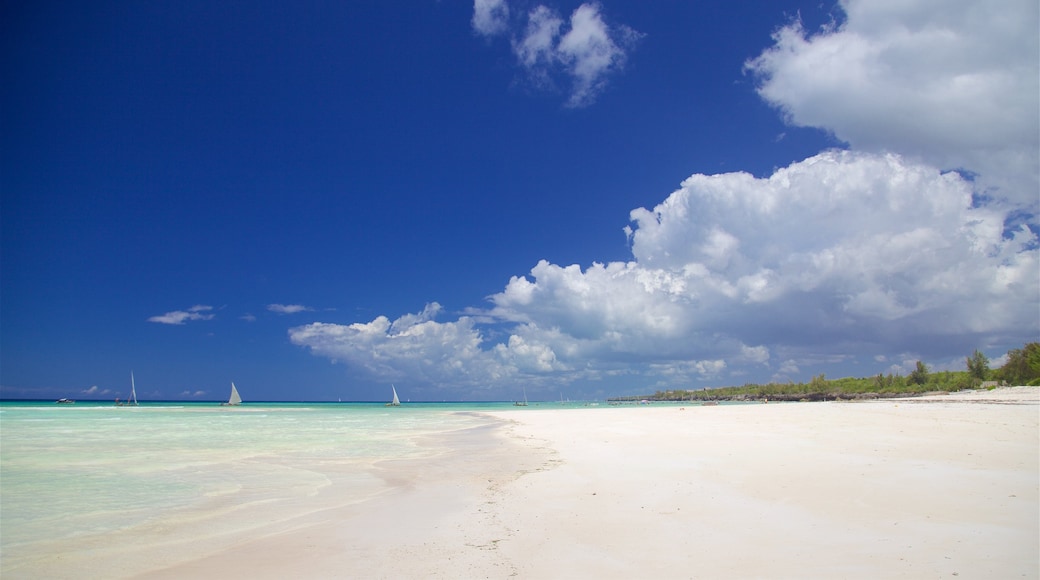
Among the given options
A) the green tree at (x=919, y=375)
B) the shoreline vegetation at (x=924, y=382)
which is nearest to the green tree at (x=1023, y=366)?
the shoreline vegetation at (x=924, y=382)

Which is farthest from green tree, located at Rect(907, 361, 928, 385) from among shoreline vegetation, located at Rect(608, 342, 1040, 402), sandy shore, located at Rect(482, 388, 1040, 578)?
sandy shore, located at Rect(482, 388, 1040, 578)

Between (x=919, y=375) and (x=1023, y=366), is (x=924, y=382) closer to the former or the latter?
(x=919, y=375)

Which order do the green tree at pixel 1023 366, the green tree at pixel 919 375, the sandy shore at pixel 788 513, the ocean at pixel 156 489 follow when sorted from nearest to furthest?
the sandy shore at pixel 788 513
the ocean at pixel 156 489
the green tree at pixel 1023 366
the green tree at pixel 919 375

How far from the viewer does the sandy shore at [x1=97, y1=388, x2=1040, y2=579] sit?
5.76m

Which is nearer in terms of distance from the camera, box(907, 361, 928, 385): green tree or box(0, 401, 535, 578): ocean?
box(0, 401, 535, 578): ocean

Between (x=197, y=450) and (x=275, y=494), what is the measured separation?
11914mm

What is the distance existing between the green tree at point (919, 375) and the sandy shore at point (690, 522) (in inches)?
3491

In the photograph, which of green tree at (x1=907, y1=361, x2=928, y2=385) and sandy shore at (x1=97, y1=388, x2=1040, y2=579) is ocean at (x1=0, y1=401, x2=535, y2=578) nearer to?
sandy shore at (x1=97, y1=388, x2=1040, y2=579)

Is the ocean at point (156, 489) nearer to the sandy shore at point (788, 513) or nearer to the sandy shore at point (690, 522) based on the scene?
the sandy shore at point (690, 522)

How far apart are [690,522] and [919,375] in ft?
334

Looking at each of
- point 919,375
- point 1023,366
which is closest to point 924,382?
point 919,375

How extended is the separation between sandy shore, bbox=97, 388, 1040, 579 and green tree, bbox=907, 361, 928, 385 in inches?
3491

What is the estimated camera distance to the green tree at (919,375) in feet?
276

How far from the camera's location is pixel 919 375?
3344 inches
